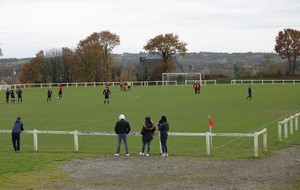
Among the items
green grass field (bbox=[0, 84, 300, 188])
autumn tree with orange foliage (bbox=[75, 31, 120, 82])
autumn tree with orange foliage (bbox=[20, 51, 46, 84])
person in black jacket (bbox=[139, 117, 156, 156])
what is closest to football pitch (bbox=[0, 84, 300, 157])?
green grass field (bbox=[0, 84, 300, 188])

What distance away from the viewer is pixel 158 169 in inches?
639

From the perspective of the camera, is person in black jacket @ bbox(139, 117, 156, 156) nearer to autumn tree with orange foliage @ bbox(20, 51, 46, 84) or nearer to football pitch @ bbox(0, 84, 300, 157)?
football pitch @ bbox(0, 84, 300, 157)

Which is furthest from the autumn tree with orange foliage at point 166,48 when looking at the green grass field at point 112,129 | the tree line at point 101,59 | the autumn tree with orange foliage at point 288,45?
the green grass field at point 112,129

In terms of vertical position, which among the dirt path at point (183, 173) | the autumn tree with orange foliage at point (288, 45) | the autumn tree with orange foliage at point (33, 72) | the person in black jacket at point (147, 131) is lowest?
the dirt path at point (183, 173)

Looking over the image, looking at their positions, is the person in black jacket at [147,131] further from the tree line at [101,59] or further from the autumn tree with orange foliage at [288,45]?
the autumn tree with orange foliage at [288,45]

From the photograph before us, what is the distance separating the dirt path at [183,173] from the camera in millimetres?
13883

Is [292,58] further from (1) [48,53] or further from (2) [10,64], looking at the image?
(2) [10,64]

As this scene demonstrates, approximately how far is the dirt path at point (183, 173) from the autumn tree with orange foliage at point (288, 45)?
10370cm

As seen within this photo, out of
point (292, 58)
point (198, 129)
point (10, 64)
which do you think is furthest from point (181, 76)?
point (10, 64)

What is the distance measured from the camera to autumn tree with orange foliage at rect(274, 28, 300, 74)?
11894 centimetres

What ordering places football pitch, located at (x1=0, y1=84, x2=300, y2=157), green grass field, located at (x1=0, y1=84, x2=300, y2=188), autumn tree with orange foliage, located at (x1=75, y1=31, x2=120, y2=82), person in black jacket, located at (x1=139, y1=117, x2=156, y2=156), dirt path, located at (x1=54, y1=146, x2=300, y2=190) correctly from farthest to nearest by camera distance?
autumn tree with orange foliage, located at (x1=75, y1=31, x2=120, y2=82)
football pitch, located at (x1=0, y1=84, x2=300, y2=157)
person in black jacket, located at (x1=139, y1=117, x2=156, y2=156)
green grass field, located at (x1=0, y1=84, x2=300, y2=188)
dirt path, located at (x1=54, y1=146, x2=300, y2=190)

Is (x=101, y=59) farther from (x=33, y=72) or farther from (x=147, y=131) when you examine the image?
(x=147, y=131)

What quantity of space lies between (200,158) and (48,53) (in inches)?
4443

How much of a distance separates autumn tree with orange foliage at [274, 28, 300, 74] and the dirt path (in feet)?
340
